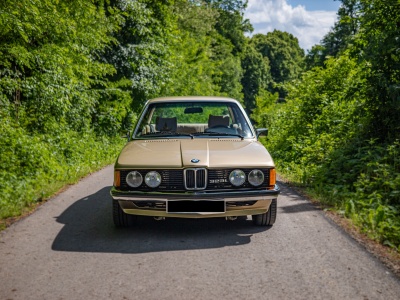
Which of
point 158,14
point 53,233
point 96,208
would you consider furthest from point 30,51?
point 158,14

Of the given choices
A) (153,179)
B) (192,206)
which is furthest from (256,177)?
(153,179)

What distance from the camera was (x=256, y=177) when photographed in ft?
17.4

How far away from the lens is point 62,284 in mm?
3918

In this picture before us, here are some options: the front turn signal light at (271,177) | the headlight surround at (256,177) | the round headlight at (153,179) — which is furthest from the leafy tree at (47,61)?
the front turn signal light at (271,177)

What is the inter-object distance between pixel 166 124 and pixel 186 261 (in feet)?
9.00

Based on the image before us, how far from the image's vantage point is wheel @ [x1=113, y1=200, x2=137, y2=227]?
220 inches

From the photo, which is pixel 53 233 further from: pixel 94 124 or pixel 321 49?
pixel 321 49

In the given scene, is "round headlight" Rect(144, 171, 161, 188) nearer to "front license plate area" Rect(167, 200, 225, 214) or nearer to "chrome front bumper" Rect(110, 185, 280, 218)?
"chrome front bumper" Rect(110, 185, 280, 218)

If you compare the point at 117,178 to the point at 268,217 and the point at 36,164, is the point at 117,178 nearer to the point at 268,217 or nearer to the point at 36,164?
the point at 268,217

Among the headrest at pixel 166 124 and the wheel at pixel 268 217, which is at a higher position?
the headrest at pixel 166 124

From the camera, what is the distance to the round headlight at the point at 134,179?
17.4 feet

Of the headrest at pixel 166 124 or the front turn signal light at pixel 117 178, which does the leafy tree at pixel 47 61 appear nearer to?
the headrest at pixel 166 124

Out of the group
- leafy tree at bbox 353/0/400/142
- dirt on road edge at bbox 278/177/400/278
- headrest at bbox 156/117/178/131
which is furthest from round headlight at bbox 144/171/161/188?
leafy tree at bbox 353/0/400/142

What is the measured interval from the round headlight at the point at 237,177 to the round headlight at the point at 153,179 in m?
0.80
